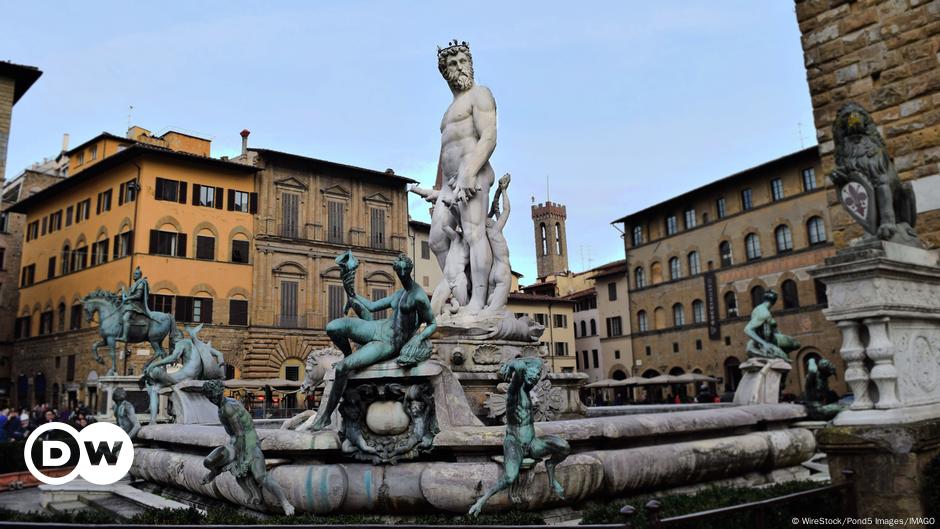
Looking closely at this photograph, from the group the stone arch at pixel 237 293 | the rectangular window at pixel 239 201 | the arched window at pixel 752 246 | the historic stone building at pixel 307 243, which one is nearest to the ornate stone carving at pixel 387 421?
the historic stone building at pixel 307 243

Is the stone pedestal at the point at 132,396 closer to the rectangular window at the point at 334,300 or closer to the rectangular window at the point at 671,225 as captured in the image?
the rectangular window at the point at 334,300

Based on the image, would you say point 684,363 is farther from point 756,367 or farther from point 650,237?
point 756,367

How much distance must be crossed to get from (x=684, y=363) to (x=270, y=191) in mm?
27980

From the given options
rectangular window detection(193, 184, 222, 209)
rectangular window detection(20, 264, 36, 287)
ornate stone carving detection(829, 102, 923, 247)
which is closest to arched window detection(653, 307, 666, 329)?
rectangular window detection(193, 184, 222, 209)

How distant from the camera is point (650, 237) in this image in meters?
51.2

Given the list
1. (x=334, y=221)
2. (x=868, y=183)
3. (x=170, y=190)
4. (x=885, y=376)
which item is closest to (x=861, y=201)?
(x=868, y=183)

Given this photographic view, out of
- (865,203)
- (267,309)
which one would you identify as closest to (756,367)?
(865,203)

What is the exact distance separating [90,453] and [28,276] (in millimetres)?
42393

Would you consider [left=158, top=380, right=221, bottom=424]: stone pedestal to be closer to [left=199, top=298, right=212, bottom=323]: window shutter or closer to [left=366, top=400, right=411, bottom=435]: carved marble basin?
[left=366, top=400, right=411, bottom=435]: carved marble basin

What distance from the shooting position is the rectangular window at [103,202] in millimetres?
39750

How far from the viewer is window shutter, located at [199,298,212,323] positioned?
125 ft

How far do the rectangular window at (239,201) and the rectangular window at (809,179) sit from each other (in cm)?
3150

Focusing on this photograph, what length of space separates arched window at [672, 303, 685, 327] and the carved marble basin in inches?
1777

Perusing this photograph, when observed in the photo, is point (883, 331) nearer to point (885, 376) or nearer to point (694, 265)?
point (885, 376)
